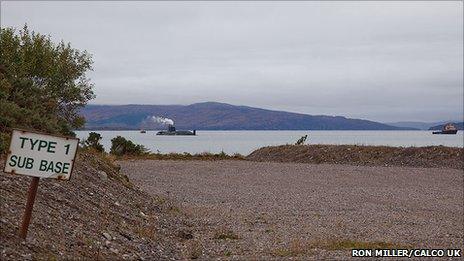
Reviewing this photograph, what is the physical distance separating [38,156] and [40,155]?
0.03 metres

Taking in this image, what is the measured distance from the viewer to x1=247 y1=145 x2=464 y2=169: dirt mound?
125 feet

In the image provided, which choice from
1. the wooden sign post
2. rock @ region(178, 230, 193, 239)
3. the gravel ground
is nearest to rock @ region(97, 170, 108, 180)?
the gravel ground

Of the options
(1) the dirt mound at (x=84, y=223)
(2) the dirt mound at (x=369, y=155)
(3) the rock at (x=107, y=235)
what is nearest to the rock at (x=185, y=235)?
(1) the dirt mound at (x=84, y=223)

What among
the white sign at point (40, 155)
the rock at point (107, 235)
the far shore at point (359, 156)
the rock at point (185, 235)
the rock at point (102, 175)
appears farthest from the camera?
the far shore at point (359, 156)

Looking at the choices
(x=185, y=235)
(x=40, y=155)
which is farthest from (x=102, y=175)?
(x=40, y=155)

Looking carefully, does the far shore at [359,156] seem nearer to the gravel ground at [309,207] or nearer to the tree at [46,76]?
the gravel ground at [309,207]

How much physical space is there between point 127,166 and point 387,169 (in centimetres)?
1522

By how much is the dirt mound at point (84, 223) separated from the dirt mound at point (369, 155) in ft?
85.7

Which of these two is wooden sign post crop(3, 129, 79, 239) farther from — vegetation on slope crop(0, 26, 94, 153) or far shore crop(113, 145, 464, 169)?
far shore crop(113, 145, 464, 169)

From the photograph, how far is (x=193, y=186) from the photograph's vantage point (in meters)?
25.0

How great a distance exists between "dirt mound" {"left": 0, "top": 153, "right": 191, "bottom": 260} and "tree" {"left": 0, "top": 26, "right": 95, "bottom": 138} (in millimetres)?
4088

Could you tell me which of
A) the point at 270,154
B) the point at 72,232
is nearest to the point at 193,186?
the point at 72,232

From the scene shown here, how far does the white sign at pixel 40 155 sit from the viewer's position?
7.64 metres

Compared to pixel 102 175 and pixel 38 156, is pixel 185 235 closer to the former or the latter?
pixel 102 175
